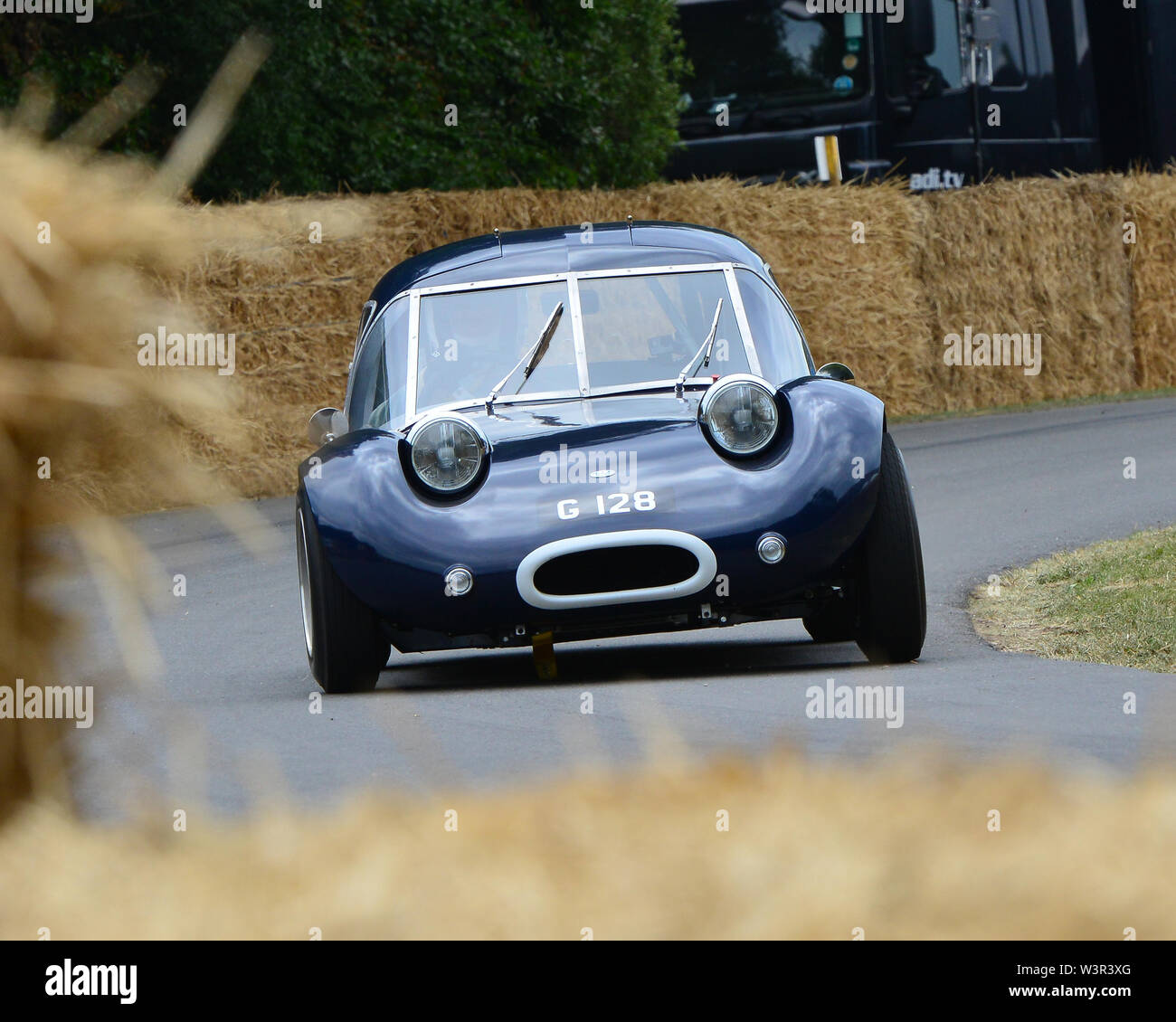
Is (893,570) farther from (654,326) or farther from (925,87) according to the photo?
(925,87)

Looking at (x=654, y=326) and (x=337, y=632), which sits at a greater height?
(x=654, y=326)

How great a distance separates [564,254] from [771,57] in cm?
991

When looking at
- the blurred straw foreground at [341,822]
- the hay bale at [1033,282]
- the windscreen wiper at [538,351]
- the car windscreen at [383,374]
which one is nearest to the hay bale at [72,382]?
the blurred straw foreground at [341,822]

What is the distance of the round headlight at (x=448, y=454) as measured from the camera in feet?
21.0

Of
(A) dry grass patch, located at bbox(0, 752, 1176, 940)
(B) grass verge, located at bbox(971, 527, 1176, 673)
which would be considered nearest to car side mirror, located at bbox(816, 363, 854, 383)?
(B) grass verge, located at bbox(971, 527, 1176, 673)

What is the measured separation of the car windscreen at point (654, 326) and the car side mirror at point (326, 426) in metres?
1.02

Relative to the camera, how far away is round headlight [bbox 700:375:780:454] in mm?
6434

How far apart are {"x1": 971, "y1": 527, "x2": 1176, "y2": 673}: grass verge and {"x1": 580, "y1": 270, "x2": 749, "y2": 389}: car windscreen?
1.50 meters

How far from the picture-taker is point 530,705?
6.00m

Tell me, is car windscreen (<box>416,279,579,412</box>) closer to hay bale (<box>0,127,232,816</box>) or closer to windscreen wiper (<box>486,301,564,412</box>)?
windscreen wiper (<box>486,301,564,412</box>)

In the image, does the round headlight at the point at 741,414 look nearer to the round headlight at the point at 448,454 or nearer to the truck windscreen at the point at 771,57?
the round headlight at the point at 448,454

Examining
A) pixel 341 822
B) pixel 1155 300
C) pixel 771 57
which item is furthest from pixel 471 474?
pixel 1155 300

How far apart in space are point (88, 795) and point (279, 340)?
42.2 ft
